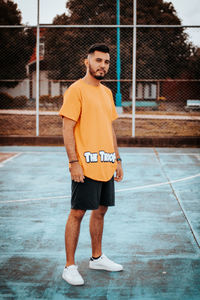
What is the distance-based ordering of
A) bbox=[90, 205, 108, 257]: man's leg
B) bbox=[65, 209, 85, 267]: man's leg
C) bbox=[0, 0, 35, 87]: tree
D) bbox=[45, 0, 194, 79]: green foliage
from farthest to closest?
bbox=[45, 0, 194, 79]: green foliage → bbox=[0, 0, 35, 87]: tree → bbox=[90, 205, 108, 257]: man's leg → bbox=[65, 209, 85, 267]: man's leg

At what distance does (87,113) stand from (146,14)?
21.8m

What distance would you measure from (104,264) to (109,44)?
16786 mm

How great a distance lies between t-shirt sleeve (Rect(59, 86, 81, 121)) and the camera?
3.50 meters

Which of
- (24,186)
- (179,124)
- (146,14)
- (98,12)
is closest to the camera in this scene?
(24,186)

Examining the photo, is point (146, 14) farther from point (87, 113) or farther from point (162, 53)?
point (87, 113)

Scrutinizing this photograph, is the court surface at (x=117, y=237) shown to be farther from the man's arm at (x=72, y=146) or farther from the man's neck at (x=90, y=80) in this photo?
the man's neck at (x=90, y=80)

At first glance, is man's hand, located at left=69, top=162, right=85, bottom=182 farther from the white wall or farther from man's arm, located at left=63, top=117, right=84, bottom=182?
the white wall

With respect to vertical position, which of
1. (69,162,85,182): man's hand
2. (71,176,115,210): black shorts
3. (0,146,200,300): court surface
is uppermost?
(69,162,85,182): man's hand

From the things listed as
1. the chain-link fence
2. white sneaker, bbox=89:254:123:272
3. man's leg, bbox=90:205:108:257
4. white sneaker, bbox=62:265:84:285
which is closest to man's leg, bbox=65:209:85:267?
white sneaker, bbox=62:265:84:285

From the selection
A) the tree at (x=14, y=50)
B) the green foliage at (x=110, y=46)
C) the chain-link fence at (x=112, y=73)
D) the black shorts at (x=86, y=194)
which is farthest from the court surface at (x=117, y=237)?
the green foliage at (x=110, y=46)

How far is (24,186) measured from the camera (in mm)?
7309

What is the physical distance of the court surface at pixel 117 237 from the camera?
3523 mm

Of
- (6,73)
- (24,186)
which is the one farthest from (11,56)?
(24,186)

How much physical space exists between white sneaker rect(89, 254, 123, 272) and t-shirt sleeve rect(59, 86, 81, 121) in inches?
48.8
